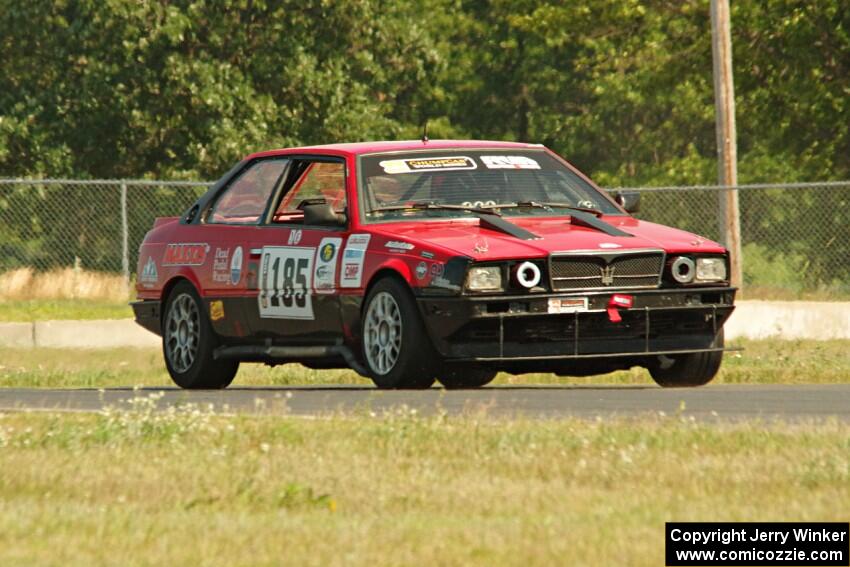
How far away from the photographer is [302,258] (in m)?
12.7

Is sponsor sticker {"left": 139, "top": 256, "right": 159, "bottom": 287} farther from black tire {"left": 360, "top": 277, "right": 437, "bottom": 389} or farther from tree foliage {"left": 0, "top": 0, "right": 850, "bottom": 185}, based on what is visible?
tree foliage {"left": 0, "top": 0, "right": 850, "bottom": 185}

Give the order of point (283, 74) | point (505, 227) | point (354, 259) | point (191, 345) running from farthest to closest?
point (283, 74) → point (191, 345) → point (354, 259) → point (505, 227)

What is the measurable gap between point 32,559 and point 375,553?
1039 mm

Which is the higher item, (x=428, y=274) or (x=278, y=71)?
(x=278, y=71)

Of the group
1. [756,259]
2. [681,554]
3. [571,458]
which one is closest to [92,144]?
[756,259]

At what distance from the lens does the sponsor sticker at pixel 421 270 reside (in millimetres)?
11526

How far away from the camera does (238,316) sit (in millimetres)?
13266

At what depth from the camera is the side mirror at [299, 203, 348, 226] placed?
12.5 m

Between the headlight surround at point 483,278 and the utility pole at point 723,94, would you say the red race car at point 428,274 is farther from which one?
the utility pole at point 723,94

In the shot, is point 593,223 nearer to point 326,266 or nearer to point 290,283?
point 326,266

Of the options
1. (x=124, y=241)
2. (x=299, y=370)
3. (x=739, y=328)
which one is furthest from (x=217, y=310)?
(x=124, y=241)

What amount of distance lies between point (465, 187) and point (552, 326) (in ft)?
4.69
